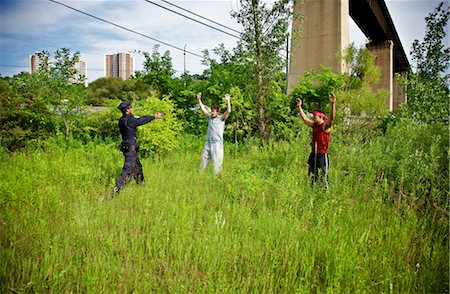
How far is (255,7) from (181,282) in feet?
27.4

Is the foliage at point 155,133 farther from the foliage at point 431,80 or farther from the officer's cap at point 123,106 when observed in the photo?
the foliage at point 431,80

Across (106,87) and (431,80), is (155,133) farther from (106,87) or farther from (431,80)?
(106,87)

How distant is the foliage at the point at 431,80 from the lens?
9211 millimetres

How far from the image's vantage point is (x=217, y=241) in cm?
306

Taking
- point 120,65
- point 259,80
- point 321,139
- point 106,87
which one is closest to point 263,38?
point 259,80

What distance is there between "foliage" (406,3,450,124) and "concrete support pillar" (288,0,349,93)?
282 centimetres

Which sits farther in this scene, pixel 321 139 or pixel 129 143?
pixel 129 143

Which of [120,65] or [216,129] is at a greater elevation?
[120,65]

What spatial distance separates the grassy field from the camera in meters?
2.48

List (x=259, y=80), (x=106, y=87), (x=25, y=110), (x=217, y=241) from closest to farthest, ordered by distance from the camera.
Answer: (x=217, y=241) < (x=25, y=110) < (x=259, y=80) < (x=106, y=87)

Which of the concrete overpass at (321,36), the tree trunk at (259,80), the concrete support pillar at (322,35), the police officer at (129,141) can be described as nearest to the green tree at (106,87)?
the concrete overpass at (321,36)

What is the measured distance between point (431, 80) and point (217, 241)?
34.8 ft

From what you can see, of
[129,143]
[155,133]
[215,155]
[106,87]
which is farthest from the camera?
[106,87]

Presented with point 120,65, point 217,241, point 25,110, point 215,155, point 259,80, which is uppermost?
point 120,65
